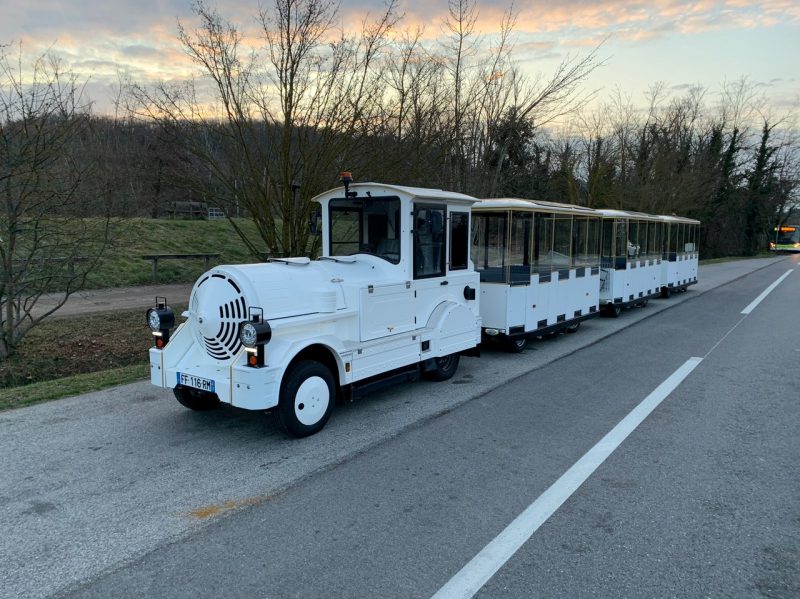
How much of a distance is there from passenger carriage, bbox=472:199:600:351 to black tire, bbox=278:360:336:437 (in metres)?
4.33

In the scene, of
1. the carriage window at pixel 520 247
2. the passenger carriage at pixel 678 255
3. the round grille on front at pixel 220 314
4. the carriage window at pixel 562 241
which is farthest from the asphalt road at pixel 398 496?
the passenger carriage at pixel 678 255

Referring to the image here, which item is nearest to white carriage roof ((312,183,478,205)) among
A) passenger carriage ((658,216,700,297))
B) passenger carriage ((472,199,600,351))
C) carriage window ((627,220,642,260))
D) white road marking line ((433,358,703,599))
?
passenger carriage ((472,199,600,351))

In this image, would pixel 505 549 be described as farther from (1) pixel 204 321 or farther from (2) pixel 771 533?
(1) pixel 204 321

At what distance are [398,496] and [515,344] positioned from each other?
5.77 meters

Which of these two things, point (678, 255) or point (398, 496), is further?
point (678, 255)

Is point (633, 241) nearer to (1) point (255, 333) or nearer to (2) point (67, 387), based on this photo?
(1) point (255, 333)

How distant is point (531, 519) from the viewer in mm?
3934

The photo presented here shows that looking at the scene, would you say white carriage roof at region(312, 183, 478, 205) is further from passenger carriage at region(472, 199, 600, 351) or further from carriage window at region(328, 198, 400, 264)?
passenger carriage at region(472, 199, 600, 351)

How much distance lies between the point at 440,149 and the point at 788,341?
783cm

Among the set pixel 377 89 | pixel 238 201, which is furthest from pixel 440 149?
pixel 238 201

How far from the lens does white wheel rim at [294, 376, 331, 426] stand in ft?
17.7

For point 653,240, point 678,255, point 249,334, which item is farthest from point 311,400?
point 678,255

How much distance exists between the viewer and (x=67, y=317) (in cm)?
1188

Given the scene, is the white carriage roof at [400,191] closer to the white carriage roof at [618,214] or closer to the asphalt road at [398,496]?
the asphalt road at [398,496]
